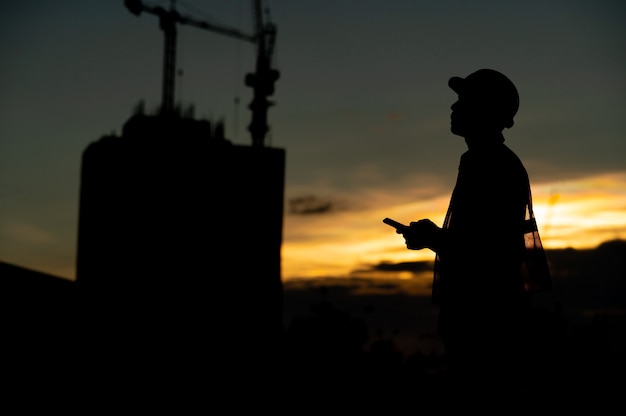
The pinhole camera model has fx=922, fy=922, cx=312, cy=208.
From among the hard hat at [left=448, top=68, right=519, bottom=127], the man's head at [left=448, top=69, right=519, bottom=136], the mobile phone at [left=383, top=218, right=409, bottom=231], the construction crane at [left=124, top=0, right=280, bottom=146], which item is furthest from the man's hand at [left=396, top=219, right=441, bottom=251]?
the construction crane at [left=124, top=0, right=280, bottom=146]

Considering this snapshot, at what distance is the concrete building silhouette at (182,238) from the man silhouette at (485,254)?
15295 centimetres

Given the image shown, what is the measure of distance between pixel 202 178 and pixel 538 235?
536 ft

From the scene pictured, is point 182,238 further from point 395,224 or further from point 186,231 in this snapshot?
point 395,224

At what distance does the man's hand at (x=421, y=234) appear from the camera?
21.8ft

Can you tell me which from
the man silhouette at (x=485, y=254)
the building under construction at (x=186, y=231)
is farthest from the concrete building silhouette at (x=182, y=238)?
the man silhouette at (x=485, y=254)

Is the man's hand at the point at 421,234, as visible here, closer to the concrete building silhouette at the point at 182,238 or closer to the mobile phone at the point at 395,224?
the mobile phone at the point at 395,224

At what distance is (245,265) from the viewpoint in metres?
169

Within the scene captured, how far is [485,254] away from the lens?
683 cm

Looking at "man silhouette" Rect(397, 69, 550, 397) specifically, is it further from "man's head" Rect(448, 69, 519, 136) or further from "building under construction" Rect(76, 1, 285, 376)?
"building under construction" Rect(76, 1, 285, 376)

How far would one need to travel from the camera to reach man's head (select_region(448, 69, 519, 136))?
6852 millimetres

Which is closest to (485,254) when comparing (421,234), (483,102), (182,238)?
(421,234)

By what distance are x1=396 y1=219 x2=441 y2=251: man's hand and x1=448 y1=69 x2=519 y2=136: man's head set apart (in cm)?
84

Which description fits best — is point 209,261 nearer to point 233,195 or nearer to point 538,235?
point 233,195

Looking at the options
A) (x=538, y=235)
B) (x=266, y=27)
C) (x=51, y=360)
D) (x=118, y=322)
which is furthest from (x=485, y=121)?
(x=266, y=27)
